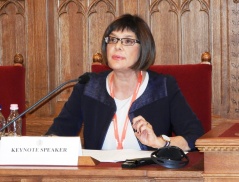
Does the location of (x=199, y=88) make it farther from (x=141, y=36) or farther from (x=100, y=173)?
(x=100, y=173)

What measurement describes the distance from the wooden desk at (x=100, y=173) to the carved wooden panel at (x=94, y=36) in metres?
1.82

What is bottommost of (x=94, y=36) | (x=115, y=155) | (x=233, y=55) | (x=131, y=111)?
(x=115, y=155)

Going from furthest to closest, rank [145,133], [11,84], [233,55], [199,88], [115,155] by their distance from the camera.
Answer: [233,55] → [11,84] → [199,88] → [145,133] → [115,155]

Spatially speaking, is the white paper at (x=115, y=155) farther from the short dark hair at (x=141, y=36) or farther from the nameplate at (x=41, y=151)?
the short dark hair at (x=141, y=36)

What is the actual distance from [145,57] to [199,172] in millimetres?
1055

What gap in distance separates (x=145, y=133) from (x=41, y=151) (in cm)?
50

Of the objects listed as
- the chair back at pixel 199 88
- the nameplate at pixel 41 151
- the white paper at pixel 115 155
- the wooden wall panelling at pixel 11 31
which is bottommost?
the white paper at pixel 115 155

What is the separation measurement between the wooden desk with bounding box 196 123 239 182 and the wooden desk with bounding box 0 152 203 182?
0.05 m

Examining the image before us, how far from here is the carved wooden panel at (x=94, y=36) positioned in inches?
138

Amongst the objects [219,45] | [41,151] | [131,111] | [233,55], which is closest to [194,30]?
[219,45]

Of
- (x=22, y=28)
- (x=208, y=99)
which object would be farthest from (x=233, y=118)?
(x=22, y=28)

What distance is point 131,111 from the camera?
8.46 feet

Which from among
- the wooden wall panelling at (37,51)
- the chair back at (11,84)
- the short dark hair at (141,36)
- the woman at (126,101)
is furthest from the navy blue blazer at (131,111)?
the wooden wall panelling at (37,51)

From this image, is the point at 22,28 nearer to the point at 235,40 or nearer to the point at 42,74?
the point at 42,74
